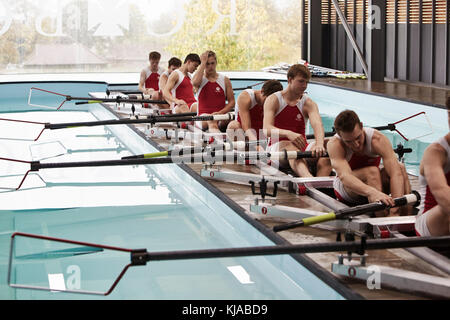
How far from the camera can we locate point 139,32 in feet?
59.5

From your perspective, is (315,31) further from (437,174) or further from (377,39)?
(437,174)

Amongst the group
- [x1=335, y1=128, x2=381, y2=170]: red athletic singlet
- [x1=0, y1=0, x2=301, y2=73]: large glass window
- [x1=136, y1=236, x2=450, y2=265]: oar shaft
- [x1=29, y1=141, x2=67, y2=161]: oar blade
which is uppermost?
[x1=0, y1=0, x2=301, y2=73]: large glass window

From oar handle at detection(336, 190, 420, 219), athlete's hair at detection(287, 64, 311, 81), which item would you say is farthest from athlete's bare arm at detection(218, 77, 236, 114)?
oar handle at detection(336, 190, 420, 219)

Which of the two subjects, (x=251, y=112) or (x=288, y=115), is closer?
(x=288, y=115)

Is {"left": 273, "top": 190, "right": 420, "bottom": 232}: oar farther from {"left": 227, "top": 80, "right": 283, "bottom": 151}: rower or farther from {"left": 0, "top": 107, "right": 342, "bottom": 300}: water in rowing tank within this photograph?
{"left": 227, "top": 80, "right": 283, "bottom": 151}: rower

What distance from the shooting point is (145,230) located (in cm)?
519

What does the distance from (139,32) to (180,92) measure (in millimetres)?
9443

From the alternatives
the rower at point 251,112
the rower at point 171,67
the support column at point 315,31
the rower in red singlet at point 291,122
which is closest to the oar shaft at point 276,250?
the rower in red singlet at point 291,122

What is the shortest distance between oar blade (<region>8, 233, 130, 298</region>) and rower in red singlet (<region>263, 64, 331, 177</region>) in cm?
170

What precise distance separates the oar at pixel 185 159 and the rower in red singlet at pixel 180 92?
301 cm

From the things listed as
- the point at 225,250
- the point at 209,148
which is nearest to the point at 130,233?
the point at 209,148

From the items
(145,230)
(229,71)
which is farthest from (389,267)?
(229,71)

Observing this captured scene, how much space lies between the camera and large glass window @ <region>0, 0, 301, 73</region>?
17453 mm
